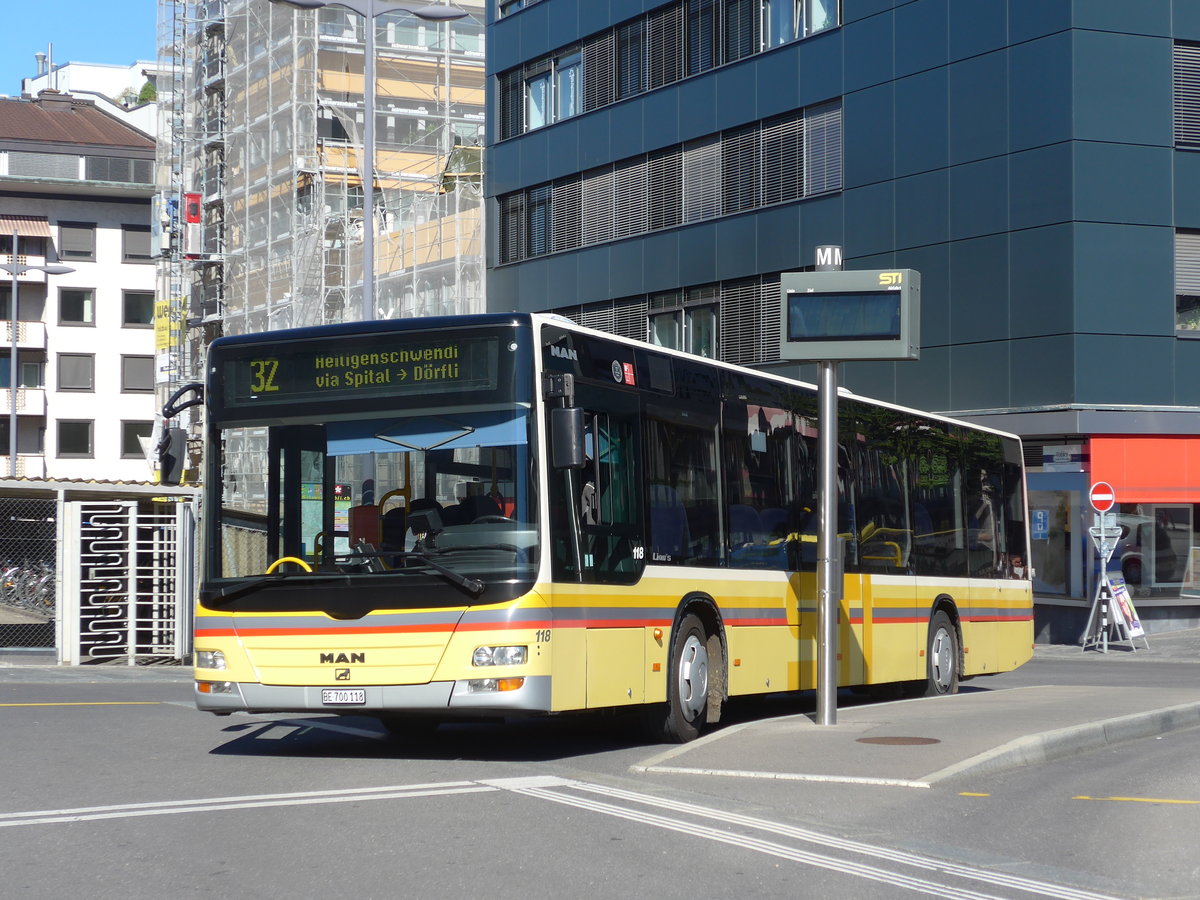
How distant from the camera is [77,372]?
7388 cm

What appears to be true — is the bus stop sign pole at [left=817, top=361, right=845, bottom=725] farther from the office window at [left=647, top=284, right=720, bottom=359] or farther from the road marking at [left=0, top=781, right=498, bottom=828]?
the office window at [left=647, top=284, right=720, bottom=359]

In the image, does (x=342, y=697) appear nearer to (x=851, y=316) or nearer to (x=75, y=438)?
(x=851, y=316)

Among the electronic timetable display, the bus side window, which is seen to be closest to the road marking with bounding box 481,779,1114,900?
the bus side window

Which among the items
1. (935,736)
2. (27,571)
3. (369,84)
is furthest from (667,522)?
(27,571)

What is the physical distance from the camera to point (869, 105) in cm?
3247

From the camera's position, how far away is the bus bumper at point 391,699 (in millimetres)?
10625

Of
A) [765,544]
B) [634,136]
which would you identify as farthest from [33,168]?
[765,544]

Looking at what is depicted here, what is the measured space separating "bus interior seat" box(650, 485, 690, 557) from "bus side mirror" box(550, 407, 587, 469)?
4.98 feet

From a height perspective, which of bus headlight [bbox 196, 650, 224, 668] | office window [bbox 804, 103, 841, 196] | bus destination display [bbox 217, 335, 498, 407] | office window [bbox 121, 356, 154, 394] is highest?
office window [bbox 804, 103, 841, 196]

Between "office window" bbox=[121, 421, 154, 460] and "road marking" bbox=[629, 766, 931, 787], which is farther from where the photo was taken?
"office window" bbox=[121, 421, 154, 460]

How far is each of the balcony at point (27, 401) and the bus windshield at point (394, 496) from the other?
213ft

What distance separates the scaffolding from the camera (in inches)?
1791

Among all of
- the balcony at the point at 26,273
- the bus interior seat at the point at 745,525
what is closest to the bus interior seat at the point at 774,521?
the bus interior seat at the point at 745,525

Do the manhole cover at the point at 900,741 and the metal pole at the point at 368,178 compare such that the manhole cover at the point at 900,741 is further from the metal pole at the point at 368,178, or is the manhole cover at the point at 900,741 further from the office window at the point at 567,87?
the office window at the point at 567,87
